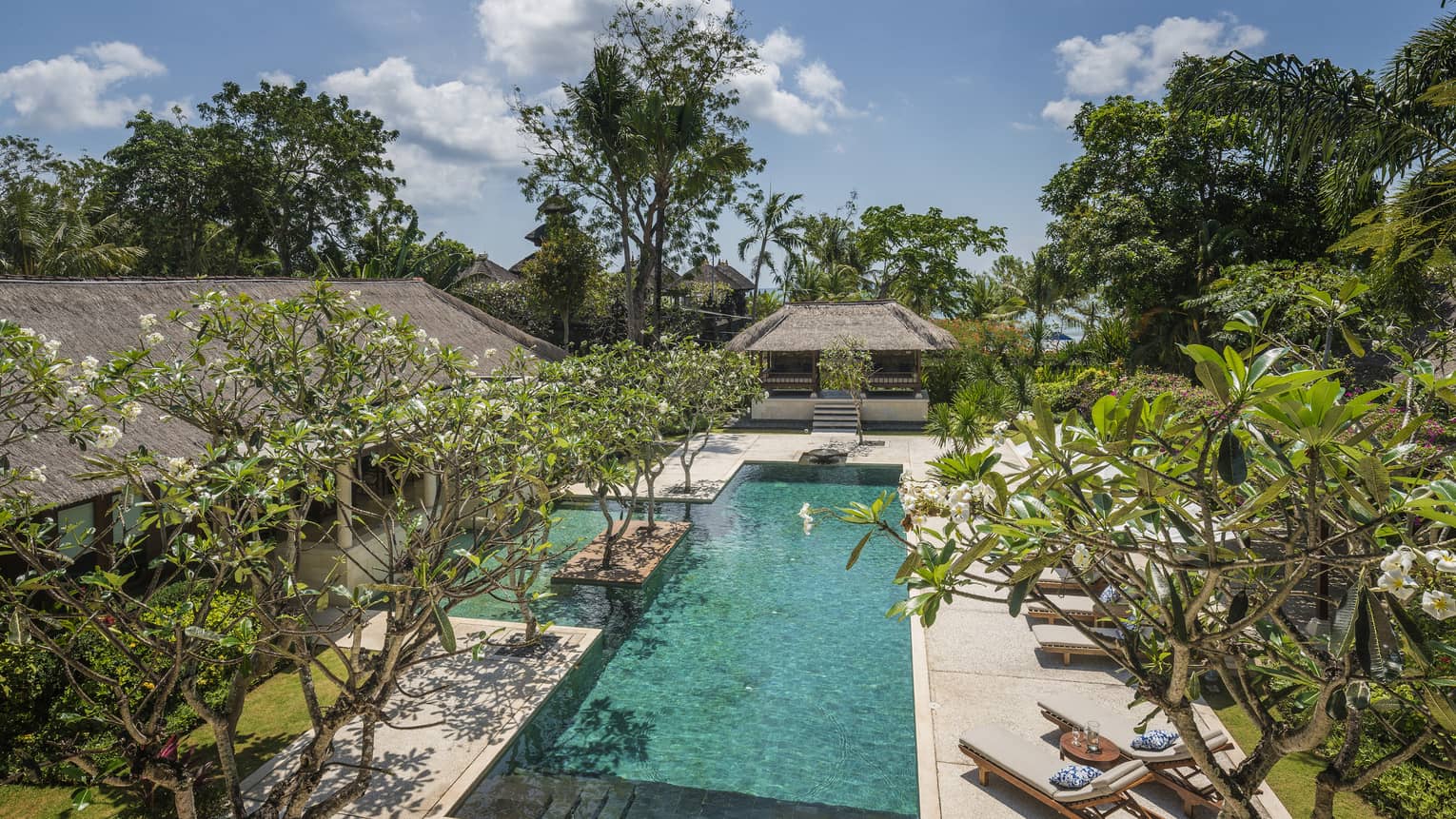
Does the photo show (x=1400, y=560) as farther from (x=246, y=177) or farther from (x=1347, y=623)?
(x=246, y=177)

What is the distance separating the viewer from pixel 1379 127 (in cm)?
1084

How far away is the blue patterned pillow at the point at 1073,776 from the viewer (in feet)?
19.4

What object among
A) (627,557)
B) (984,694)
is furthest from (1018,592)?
(627,557)

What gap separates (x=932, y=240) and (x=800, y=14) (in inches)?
1155

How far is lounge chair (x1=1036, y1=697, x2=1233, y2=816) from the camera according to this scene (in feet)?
19.8

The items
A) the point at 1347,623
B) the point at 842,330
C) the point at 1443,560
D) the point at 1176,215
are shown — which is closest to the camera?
the point at 1443,560

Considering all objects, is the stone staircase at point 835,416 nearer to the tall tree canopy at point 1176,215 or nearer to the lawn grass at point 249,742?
the tall tree canopy at point 1176,215

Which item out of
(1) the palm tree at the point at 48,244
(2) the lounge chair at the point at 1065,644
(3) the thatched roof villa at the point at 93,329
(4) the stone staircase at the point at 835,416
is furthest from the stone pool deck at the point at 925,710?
(1) the palm tree at the point at 48,244

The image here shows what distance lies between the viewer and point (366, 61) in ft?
38.0

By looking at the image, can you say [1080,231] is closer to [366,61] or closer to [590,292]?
[590,292]

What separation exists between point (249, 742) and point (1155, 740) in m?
8.45

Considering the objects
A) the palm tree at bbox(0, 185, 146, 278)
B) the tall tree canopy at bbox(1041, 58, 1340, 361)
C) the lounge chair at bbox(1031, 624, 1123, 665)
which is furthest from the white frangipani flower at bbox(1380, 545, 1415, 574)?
the palm tree at bbox(0, 185, 146, 278)

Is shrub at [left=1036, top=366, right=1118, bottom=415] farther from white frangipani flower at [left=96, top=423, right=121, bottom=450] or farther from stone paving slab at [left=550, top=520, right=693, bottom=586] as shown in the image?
white frangipani flower at [left=96, top=423, right=121, bottom=450]

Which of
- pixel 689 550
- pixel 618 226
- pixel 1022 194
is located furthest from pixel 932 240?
pixel 689 550
